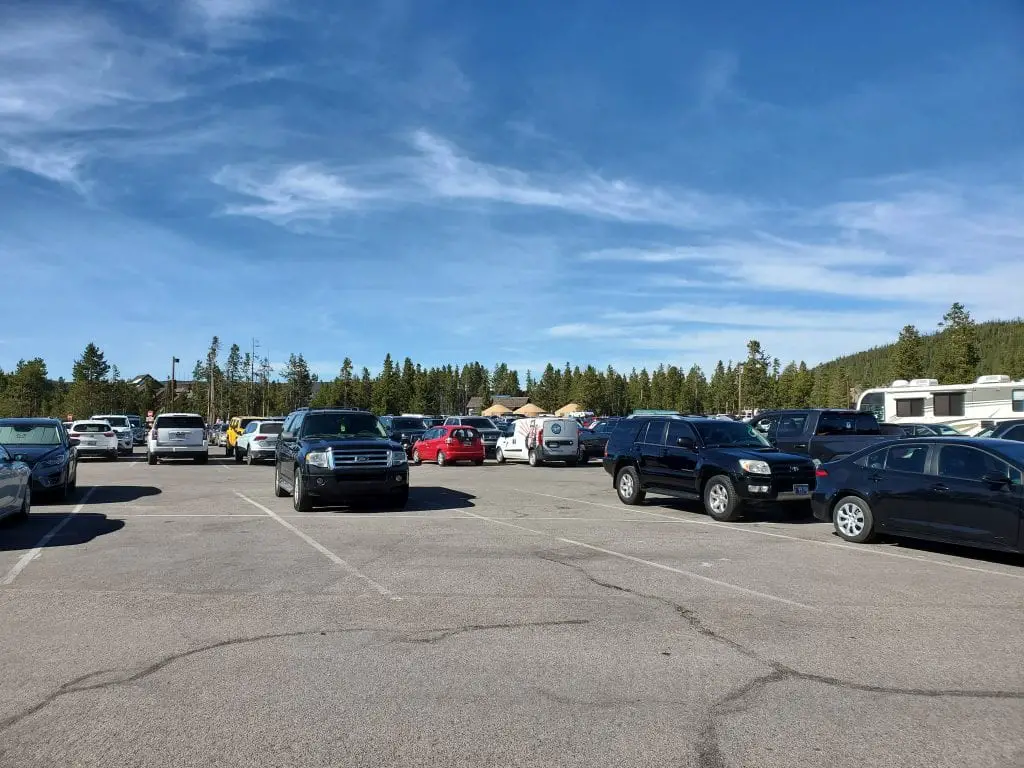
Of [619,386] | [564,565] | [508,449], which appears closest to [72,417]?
[508,449]

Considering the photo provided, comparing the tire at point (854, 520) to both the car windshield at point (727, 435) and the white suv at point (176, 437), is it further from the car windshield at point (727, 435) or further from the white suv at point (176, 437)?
the white suv at point (176, 437)

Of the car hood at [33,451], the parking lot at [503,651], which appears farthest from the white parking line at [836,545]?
the car hood at [33,451]

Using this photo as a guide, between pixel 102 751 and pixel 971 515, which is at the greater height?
pixel 971 515

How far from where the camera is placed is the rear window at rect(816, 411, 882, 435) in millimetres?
18375

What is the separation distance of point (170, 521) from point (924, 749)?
11966 millimetres

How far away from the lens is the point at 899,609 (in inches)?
297

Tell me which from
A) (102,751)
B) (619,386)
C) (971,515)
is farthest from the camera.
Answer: (619,386)

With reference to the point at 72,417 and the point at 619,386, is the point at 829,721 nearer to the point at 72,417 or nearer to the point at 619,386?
the point at 72,417

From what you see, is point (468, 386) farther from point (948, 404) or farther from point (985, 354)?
point (948, 404)

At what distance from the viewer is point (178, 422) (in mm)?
30031

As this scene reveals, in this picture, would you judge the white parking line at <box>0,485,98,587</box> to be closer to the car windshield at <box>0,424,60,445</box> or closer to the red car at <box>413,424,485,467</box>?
the car windshield at <box>0,424,60,445</box>

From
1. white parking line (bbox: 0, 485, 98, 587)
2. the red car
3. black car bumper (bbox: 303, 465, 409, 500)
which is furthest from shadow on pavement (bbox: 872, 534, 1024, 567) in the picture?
the red car

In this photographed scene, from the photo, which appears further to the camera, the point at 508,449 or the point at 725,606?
the point at 508,449

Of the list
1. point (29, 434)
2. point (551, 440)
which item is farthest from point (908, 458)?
point (551, 440)
